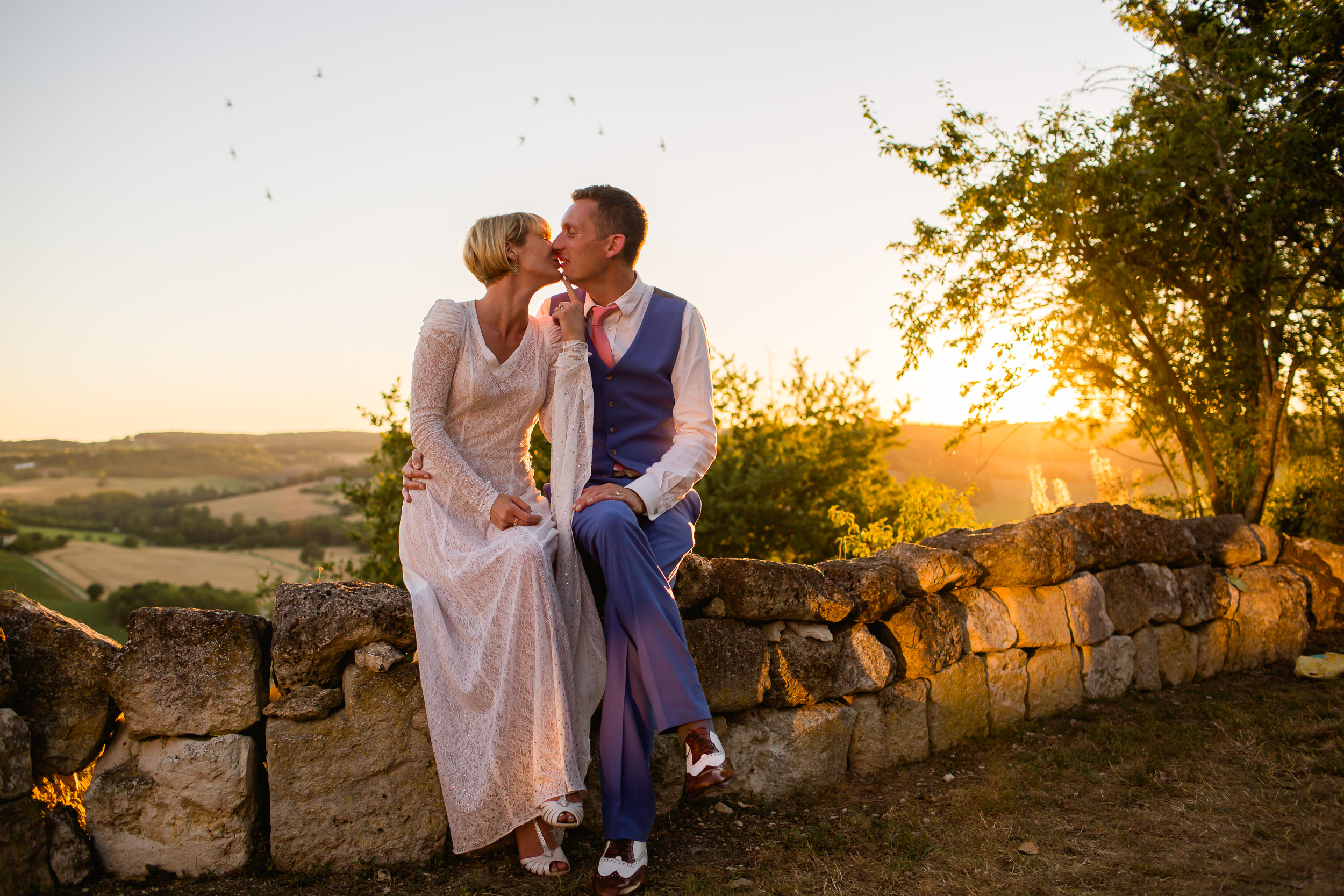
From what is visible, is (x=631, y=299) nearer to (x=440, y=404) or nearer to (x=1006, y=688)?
(x=440, y=404)

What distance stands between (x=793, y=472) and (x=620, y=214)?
9.10 metres

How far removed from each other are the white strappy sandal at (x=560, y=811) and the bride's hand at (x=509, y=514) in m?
0.90

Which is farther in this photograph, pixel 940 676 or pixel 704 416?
pixel 940 676

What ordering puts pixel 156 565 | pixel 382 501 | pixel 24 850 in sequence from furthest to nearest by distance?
1. pixel 156 565
2. pixel 382 501
3. pixel 24 850

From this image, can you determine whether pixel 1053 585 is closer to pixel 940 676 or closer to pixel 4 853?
pixel 940 676

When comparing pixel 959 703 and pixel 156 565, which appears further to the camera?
pixel 156 565

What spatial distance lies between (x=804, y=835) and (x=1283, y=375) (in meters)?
5.91

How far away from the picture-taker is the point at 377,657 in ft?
9.21

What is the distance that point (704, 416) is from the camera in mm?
3299

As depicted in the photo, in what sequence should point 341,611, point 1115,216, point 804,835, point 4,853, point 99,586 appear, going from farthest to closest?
point 99,586 < point 1115,216 < point 804,835 < point 341,611 < point 4,853

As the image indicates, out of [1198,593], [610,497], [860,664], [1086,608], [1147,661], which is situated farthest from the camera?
[1198,593]

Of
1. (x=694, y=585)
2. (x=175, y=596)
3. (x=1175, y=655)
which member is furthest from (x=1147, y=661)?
(x=175, y=596)

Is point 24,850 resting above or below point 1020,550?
below

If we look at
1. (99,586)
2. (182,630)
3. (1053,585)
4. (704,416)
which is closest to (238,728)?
(182,630)
